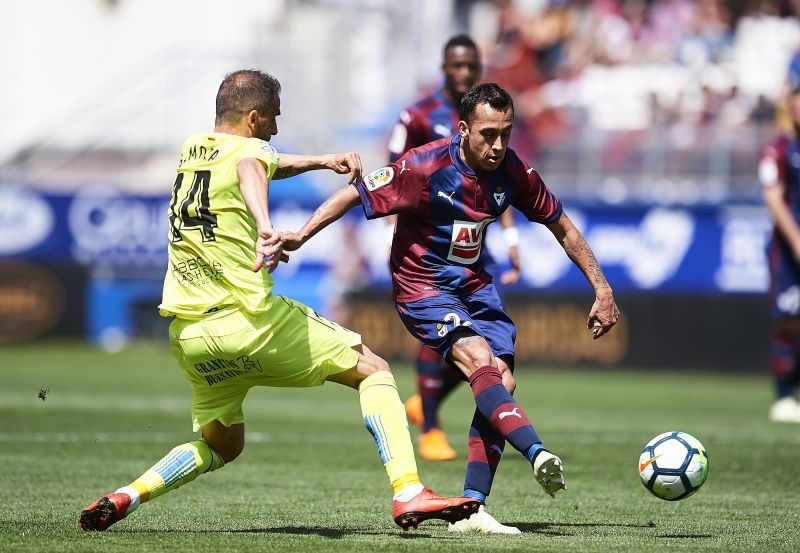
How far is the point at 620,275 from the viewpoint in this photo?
1819 centimetres

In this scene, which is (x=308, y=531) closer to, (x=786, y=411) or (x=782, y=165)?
(x=782, y=165)

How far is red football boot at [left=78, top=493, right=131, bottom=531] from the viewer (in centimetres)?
582

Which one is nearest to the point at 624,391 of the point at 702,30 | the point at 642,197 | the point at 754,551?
the point at 642,197

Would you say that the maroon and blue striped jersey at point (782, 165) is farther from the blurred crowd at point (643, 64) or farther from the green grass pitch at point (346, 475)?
the blurred crowd at point (643, 64)

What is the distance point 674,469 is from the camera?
20.7ft

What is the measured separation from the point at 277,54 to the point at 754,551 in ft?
61.3

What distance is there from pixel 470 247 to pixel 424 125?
123 inches

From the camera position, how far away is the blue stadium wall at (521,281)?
17.5 m

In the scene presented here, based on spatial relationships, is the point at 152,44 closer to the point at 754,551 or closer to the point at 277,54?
→ the point at 277,54

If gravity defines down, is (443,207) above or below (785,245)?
above

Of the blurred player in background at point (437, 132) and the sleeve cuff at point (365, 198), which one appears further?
the blurred player in background at point (437, 132)

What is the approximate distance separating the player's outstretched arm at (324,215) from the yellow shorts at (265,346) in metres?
0.36

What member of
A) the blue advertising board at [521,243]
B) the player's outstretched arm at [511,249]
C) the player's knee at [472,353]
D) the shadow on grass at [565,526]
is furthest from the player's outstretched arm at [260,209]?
the blue advertising board at [521,243]

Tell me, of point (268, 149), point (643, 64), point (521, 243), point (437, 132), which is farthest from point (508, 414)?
point (643, 64)
